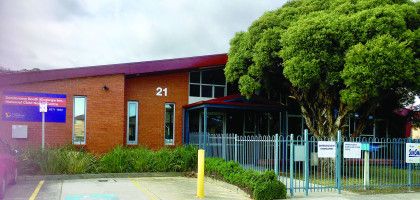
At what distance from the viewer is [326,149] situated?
1277cm

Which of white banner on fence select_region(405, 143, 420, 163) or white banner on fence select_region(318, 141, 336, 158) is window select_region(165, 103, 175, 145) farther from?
white banner on fence select_region(405, 143, 420, 163)

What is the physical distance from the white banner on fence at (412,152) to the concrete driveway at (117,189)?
17.6ft

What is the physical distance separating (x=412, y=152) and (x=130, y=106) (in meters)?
11.5

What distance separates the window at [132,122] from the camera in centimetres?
1980

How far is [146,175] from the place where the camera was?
54.9 ft

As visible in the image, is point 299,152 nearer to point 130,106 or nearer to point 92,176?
point 92,176

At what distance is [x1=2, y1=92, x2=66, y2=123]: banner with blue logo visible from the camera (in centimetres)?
1716

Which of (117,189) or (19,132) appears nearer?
(117,189)

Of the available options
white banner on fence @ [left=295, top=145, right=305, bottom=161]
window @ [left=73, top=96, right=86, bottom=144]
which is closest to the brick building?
window @ [left=73, top=96, right=86, bottom=144]

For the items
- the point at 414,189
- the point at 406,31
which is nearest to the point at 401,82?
the point at 406,31

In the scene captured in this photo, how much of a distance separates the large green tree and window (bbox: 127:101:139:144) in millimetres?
5118

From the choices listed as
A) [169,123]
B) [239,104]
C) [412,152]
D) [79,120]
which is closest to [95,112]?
[79,120]

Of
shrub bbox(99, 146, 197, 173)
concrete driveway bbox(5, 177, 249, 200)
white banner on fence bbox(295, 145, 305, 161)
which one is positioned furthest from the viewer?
shrub bbox(99, 146, 197, 173)

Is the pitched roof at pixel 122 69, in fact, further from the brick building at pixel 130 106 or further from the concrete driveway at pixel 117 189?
the concrete driveway at pixel 117 189
